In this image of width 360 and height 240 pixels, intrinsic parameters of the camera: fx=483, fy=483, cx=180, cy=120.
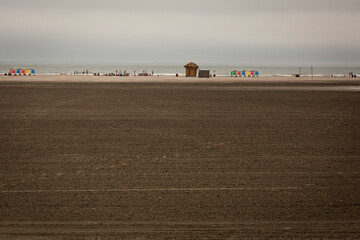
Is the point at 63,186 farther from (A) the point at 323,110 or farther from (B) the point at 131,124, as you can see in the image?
(A) the point at 323,110

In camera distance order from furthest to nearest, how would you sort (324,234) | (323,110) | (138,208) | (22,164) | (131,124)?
1. (323,110)
2. (131,124)
3. (22,164)
4. (138,208)
5. (324,234)

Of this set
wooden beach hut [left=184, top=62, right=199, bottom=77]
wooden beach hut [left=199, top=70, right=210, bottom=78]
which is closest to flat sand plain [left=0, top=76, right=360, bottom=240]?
wooden beach hut [left=199, top=70, right=210, bottom=78]

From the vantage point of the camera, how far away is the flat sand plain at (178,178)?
19.4 feet

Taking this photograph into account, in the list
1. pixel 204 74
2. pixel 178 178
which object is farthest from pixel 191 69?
pixel 178 178

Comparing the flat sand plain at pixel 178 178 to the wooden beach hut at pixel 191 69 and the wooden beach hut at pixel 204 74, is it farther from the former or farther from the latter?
the wooden beach hut at pixel 191 69

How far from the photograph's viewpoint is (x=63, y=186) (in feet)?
25.2

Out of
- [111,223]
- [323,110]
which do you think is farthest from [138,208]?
[323,110]

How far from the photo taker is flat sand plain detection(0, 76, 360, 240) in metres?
5.91

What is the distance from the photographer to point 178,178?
8.20 meters

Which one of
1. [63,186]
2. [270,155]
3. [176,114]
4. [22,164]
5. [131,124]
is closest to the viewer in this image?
[63,186]

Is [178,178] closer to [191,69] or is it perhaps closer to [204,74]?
[204,74]

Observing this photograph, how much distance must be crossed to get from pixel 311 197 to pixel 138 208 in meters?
2.58

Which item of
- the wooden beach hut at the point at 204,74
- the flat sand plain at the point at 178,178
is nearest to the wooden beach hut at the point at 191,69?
the wooden beach hut at the point at 204,74

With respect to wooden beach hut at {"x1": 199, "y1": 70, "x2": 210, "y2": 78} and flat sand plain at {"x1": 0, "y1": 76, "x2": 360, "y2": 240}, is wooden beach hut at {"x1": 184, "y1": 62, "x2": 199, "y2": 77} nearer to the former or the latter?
wooden beach hut at {"x1": 199, "y1": 70, "x2": 210, "y2": 78}
